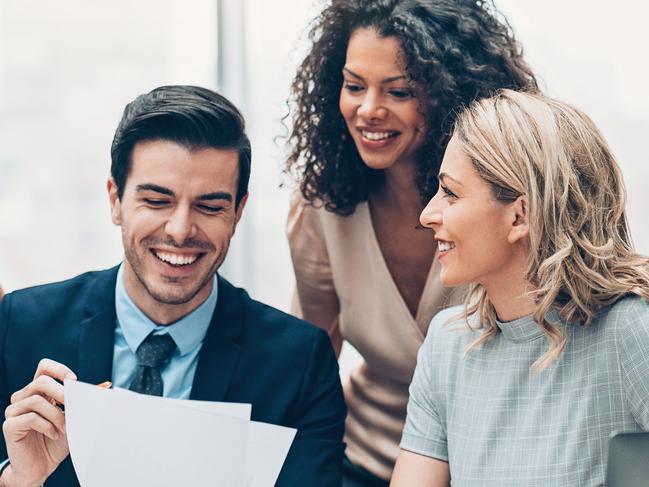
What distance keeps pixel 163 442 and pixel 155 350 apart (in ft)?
1.01

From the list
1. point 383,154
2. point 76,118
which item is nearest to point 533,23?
point 383,154

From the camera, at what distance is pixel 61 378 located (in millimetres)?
1477

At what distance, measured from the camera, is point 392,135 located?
192 centimetres

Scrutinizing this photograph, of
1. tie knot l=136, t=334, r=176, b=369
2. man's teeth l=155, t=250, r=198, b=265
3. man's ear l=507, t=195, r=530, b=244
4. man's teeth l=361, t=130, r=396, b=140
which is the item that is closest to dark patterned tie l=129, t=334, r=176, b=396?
tie knot l=136, t=334, r=176, b=369

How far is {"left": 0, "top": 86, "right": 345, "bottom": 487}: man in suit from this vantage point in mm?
1701

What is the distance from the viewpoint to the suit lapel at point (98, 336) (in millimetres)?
1714

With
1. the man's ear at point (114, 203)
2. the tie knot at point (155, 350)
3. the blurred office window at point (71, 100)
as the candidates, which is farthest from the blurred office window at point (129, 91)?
the tie knot at point (155, 350)

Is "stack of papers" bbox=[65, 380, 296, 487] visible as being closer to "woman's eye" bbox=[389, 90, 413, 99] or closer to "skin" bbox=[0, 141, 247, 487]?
"skin" bbox=[0, 141, 247, 487]

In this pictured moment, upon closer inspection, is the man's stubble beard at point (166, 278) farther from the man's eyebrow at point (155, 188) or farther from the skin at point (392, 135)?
the skin at point (392, 135)

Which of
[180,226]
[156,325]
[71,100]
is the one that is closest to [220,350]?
[156,325]

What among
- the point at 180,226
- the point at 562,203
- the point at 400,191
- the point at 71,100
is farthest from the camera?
the point at 71,100

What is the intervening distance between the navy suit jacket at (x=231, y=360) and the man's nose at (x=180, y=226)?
0.20 m

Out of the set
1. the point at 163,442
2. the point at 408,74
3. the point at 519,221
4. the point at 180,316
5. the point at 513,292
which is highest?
the point at 408,74

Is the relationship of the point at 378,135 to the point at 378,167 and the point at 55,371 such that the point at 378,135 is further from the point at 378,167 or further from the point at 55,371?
the point at 55,371
